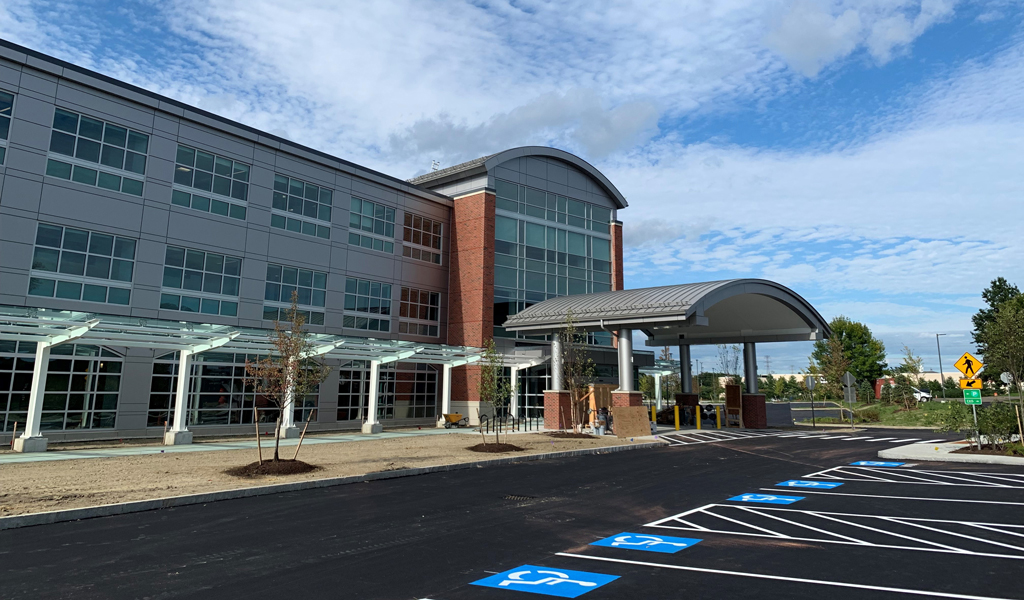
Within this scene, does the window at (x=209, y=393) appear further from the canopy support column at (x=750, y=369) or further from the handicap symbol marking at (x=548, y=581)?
the canopy support column at (x=750, y=369)

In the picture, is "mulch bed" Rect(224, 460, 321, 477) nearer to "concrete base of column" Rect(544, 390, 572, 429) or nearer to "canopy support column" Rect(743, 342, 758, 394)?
"concrete base of column" Rect(544, 390, 572, 429)

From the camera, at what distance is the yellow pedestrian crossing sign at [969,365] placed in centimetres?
1886

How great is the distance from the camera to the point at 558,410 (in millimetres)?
28719

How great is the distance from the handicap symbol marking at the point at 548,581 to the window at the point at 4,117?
23.5 meters

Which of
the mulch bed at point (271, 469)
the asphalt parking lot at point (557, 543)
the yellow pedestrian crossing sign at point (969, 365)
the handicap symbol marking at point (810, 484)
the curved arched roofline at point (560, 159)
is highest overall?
the curved arched roofline at point (560, 159)

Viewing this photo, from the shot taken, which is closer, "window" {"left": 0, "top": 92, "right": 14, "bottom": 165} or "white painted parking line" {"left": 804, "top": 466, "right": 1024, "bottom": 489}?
"white painted parking line" {"left": 804, "top": 466, "right": 1024, "bottom": 489}

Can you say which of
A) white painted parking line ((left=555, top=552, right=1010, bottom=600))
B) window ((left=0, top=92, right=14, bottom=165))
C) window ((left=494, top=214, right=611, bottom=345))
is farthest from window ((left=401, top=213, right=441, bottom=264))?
white painted parking line ((left=555, top=552, right=1010, bottom=600))

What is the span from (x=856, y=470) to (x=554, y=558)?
1166cm

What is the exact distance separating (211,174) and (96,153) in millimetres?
4247

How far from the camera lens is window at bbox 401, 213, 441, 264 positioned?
34.7 metres

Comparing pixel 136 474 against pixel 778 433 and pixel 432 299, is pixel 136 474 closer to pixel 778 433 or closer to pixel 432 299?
pixel 432 299

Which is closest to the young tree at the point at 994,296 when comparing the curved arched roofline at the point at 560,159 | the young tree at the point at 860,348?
the young tree at the point at 860,348

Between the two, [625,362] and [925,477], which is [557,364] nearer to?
[625,362]

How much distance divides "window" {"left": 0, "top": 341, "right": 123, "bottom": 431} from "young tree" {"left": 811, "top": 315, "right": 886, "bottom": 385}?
218 feet
